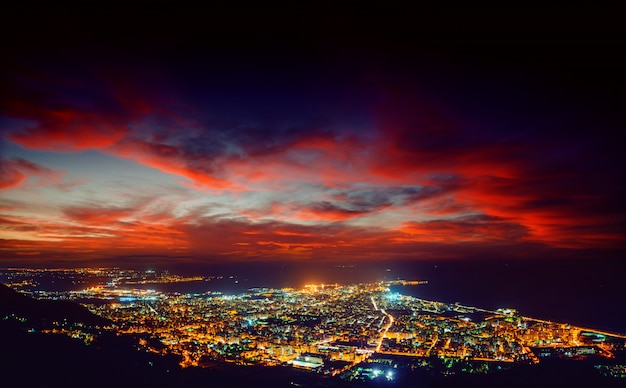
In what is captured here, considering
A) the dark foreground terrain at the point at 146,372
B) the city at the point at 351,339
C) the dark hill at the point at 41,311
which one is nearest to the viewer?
the dark foreground terrain at the point at 146,372

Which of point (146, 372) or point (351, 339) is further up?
point (146, 372)

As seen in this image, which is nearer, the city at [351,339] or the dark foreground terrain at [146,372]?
the dark foreground terrain at [146,372]

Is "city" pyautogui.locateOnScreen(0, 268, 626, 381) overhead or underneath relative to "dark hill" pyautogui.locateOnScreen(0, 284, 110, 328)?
underneath

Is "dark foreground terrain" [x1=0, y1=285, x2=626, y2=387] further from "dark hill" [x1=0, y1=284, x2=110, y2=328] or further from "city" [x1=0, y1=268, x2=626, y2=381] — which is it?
"dark hill" [x1=0, y1=284, x2=110, y2=328]

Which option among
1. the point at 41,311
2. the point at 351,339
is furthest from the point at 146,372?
Result: the point at 351,339

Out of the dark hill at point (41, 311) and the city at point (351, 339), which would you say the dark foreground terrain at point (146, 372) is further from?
the dark hill at point (41, 311)

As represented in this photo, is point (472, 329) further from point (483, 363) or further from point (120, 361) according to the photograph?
point (120, 361)

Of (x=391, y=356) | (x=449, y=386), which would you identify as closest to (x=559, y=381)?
(x=449, y=386)

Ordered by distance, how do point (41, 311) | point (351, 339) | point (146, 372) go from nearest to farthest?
point (146, 372) < point (41, 311) < point (351, 339)

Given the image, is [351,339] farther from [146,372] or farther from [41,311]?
[41,311]

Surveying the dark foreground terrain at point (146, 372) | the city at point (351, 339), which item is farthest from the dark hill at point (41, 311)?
the city at point (351, 339)

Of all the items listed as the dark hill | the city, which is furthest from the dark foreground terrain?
the dark hill

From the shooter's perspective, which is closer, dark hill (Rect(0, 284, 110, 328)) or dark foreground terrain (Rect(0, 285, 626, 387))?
dark foreground terrain (Rect(0, 285, 626, 387))
